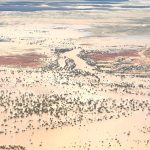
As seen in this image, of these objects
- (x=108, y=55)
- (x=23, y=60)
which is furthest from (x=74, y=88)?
(x=108, y=55)

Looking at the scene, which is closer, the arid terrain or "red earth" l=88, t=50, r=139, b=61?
the arid terrain

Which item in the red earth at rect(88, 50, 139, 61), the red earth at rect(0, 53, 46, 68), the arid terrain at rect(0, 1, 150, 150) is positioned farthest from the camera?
the red earth at rect(88, 50, 139, 61)

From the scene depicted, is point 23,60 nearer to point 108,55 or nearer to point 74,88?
point 108,55

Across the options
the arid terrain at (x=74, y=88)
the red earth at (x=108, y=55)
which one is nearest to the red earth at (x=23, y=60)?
the arid terrain at (x=74, y=88)

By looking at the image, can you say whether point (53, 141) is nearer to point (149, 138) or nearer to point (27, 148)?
point (27, 148)

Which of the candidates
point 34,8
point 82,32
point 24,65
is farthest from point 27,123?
point 34,8

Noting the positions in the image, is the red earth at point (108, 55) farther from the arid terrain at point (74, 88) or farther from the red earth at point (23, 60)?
the red earth at point (23, 60)

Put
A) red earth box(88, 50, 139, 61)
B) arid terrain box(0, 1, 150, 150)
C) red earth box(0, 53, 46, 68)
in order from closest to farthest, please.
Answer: arid terrain box(0, 1, 150, 150) → red earth box(0, 53, 46, 68) → red earth box(88, 50, 139, 61)

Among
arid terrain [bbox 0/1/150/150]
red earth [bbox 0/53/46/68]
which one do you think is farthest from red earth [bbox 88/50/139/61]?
red earth [bbox 0/53/46/68]

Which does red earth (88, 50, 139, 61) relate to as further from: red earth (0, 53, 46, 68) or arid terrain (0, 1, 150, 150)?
red earth (0, 53, 46, 68)
